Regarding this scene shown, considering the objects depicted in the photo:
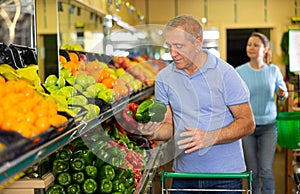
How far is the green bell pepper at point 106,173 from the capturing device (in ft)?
9.76

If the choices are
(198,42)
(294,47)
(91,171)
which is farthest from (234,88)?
(294,47)

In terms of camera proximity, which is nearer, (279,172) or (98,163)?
(98,163)

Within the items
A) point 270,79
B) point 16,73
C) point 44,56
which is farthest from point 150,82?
point 44,56

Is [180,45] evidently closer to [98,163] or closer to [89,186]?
[98,163]

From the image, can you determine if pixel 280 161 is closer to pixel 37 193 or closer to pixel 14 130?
pixel 37 193

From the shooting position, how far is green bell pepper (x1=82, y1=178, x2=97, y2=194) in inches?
112

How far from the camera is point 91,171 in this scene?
115 inches

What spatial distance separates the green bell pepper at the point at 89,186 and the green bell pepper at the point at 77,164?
3.0 inches

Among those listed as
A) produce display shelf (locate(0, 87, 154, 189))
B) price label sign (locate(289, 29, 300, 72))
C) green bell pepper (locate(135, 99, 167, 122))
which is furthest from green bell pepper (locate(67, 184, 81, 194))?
price label sign (locate(289, 29, 300, 72))

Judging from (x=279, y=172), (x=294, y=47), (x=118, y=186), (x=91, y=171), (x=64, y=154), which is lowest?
(x=279, y=172)

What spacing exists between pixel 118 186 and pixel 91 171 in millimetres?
181

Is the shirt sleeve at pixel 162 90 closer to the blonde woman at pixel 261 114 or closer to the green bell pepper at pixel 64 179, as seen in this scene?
the green bell pepper at pixel 64 179

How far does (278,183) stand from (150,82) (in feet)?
7.31

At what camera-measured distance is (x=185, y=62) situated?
308 cm
